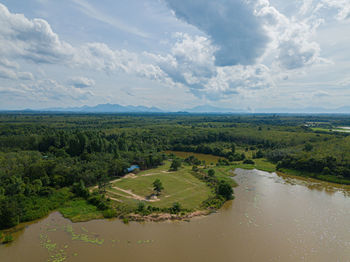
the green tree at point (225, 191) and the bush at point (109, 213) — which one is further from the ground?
the green tree at point (225, 191)

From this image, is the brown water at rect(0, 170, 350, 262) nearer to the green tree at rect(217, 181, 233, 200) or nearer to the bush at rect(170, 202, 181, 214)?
the green tree at rect(217, 181, 233, 200)

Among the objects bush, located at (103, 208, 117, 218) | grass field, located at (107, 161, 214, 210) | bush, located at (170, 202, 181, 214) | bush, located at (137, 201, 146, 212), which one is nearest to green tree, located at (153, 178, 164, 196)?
grass field, located at (107, 161, 214, 210)

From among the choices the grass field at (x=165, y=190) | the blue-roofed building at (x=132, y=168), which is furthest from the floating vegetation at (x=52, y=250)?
the blue-roofed building at (x=132, y=168)

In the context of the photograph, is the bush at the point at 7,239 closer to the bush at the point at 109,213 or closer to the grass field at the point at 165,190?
the bush at the point at 109,213

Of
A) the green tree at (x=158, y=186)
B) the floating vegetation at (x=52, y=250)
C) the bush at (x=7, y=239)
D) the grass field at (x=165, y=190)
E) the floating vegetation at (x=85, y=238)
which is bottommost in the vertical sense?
the floating vegetation at (x=52, y=250)

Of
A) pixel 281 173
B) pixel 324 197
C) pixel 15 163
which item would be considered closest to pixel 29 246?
pixel 15 163

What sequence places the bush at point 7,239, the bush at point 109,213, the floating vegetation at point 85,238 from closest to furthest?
the bush at point 7,239 → the floating vegetation at point 85,238 → the bush at point 109,213
